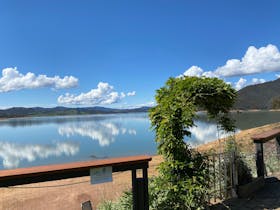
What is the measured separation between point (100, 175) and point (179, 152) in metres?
→ 1.17

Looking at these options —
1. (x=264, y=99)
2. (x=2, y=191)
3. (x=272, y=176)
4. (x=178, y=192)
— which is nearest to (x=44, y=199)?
(x=2, y=191)

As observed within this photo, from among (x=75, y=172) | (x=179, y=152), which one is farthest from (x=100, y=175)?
(x=179, y=152)

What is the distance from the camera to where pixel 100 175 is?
10.0ft

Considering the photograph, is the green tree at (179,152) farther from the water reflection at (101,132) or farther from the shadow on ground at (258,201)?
the water reflection at (101,132)

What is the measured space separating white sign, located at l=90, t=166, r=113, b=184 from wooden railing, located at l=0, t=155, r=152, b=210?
4 centimetres

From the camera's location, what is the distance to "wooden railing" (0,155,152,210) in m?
2.63

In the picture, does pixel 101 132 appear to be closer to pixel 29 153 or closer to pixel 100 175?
pixel 29 153

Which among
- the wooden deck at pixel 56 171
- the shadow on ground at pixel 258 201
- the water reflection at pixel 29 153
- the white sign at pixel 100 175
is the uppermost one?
the wooden deck at pixel 56 171

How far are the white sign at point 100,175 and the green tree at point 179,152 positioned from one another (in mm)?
962

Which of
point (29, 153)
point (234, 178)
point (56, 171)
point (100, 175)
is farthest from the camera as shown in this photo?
point (29, 153)

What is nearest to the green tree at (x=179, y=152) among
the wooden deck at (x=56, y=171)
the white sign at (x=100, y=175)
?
the wooden deck at (x=56, y=171)

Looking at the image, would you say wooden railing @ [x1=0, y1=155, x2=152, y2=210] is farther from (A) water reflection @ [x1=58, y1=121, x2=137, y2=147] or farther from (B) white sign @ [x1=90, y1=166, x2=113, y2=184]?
(A) water reflection @ [x1=58, y1=121, x2=137, y2=147]

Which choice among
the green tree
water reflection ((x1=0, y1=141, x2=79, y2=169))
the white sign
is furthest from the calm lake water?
the white sign

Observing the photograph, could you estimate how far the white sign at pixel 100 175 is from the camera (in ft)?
9.86
